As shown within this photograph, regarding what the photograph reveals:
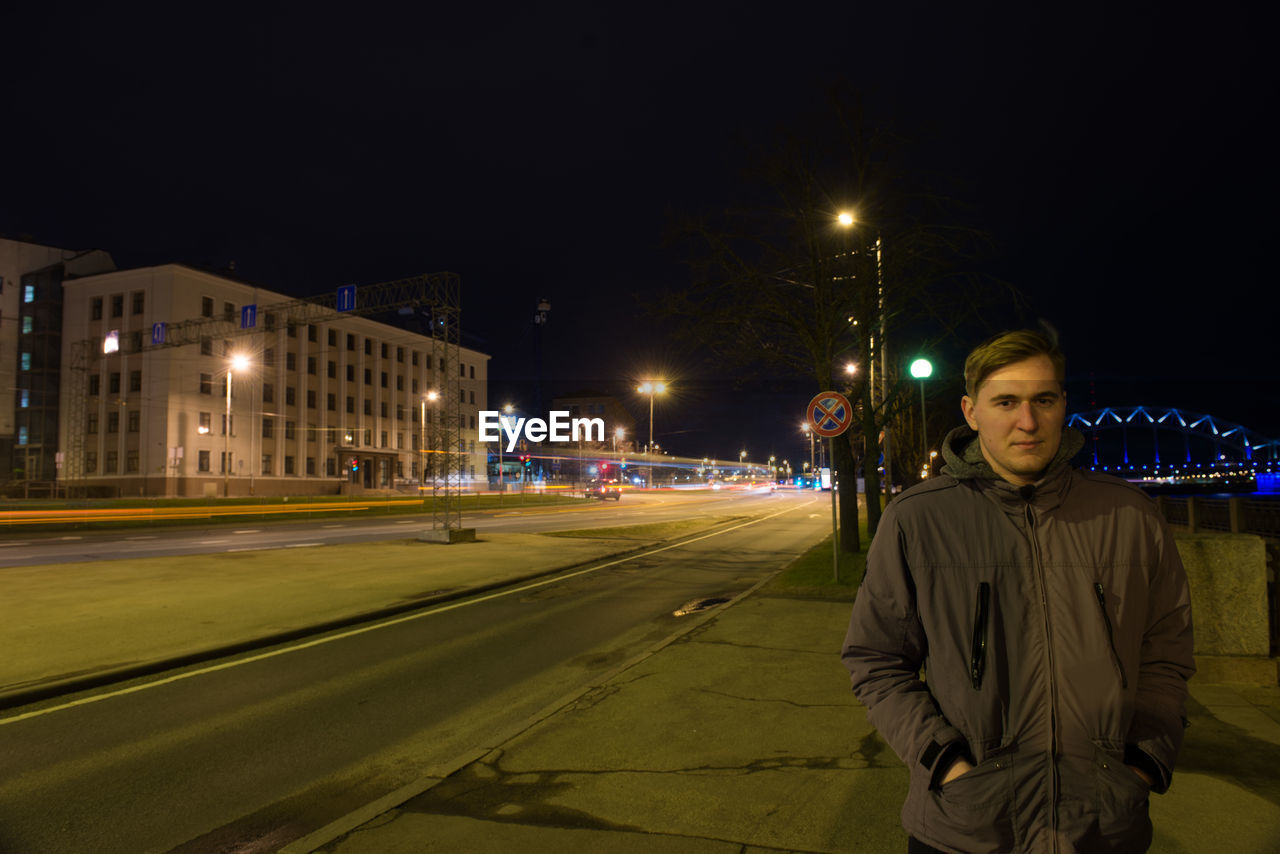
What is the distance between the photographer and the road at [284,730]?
4.61 meters

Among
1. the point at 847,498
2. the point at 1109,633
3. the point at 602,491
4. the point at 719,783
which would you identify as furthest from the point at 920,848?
the point at 602,491

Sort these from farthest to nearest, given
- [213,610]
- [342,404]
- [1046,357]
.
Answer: [342,404]
[213,610]
[1046,357]

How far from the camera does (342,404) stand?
70562 millimetres

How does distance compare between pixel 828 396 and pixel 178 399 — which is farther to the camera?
pixel 178 399

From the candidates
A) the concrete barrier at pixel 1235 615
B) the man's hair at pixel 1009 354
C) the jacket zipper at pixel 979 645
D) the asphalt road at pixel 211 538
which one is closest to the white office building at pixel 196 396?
the asphalt road at pixel 211 538

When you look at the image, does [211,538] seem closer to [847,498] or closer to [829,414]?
[847,498]

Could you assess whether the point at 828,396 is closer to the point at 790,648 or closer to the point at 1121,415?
the point at 790,648

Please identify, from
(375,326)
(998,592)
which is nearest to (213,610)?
(998,592)

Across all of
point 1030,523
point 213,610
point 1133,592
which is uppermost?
point 1030,523

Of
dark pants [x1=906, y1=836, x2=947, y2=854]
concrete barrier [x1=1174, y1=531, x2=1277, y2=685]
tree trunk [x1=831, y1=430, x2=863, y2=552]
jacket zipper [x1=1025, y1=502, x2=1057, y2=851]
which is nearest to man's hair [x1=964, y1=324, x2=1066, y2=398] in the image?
jacket zipper [x1=1025, y1=502, x2=1057, y2=851]

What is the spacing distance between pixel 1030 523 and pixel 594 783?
11.4 feet

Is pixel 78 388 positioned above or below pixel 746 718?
above

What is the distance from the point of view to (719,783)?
15.1 feet

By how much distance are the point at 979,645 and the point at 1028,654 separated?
130mm
